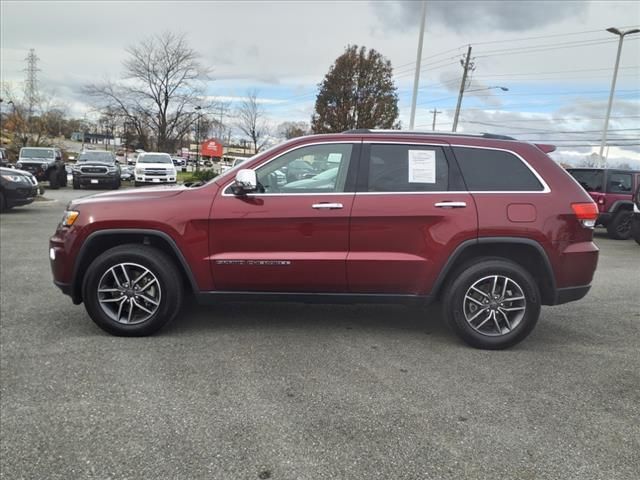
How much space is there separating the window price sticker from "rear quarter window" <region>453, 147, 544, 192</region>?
0.22m

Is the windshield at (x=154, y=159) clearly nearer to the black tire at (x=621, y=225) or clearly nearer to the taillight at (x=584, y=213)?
the black tire at (x=621, y=225)

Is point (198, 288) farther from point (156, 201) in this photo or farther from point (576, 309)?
point (576, 309)

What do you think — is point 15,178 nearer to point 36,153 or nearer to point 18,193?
point 18,193

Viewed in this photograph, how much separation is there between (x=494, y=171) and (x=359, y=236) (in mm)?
1259

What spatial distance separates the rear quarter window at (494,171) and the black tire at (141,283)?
2.58 m

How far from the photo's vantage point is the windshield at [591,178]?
12703 millimetres

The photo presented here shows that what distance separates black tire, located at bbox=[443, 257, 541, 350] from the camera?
4105 mm

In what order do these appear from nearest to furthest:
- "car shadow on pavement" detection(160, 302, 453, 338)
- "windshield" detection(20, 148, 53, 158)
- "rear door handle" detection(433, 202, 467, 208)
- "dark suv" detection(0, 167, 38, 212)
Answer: "rear door handle" detection(433, 202, 467, 208) → "car shadow on pavement" detection(160, 302, 453, 338) → "dark suv" detection(0, 167, 38, 212) → "windshield" detection(20, 148, 53, 158)

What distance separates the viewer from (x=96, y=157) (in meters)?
23.2

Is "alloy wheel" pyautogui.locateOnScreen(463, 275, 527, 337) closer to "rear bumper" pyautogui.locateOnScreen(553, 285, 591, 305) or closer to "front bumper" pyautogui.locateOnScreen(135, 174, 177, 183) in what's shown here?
"rear bumper" pyautogui.locateOnScreen(553, 285, 591, 305)

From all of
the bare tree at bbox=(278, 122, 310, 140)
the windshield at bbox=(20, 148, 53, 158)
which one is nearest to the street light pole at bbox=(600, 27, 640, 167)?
the windshield at bbox=(20, 148, 53, 158)

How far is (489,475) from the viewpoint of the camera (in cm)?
251

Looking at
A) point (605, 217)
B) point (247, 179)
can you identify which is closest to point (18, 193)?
point (247, 179)

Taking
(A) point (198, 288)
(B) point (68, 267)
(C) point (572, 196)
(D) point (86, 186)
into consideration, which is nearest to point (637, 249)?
(C) point (572, 196)
